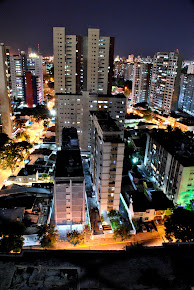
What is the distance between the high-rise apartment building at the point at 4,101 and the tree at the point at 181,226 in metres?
38.0

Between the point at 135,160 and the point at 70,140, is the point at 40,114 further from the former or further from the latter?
the point at 135,160

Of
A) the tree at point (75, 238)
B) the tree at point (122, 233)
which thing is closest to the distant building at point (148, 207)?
the tree at point (122, 233)

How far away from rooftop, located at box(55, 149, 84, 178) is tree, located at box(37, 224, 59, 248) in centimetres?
566

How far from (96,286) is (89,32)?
54413 millimetres

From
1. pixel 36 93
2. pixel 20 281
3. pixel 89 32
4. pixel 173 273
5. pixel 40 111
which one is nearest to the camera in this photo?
pixel 20 281

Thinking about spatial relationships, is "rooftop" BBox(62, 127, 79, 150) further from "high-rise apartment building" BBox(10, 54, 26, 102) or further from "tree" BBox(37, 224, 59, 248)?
"high-rise apartment building" BBox(10, 54, 26, 102)

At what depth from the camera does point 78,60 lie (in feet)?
188

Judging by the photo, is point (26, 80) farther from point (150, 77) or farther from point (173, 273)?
point (173, 273)

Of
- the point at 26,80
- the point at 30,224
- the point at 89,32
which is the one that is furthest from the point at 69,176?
the point at 26,80

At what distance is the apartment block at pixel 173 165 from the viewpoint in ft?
90.7

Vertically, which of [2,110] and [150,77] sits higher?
[150,77]

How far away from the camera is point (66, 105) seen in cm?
4197

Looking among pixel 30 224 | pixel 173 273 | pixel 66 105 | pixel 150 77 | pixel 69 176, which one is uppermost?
pixel 150 77

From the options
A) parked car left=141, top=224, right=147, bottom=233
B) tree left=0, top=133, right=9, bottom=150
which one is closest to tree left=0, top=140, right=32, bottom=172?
tree left=0, top=133, right=9, bottom=150
